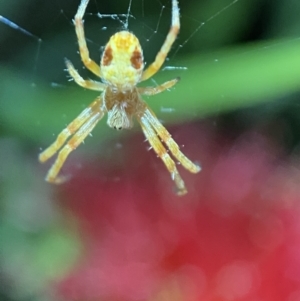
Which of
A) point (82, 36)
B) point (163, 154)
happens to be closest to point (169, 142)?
point (163, 154)

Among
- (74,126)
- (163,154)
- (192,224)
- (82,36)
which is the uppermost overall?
(82,36)

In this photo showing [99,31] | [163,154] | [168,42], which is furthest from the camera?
[99,31]

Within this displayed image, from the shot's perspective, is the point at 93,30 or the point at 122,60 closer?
the point at 122,60

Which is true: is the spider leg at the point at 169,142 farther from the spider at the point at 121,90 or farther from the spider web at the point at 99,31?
the spider web at the point at 99,31

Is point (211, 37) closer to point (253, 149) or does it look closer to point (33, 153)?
point (253, 149)

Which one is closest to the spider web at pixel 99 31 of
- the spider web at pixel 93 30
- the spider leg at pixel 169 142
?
the spider web at pixel 93 30

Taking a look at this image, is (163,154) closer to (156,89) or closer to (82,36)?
(156,89)
